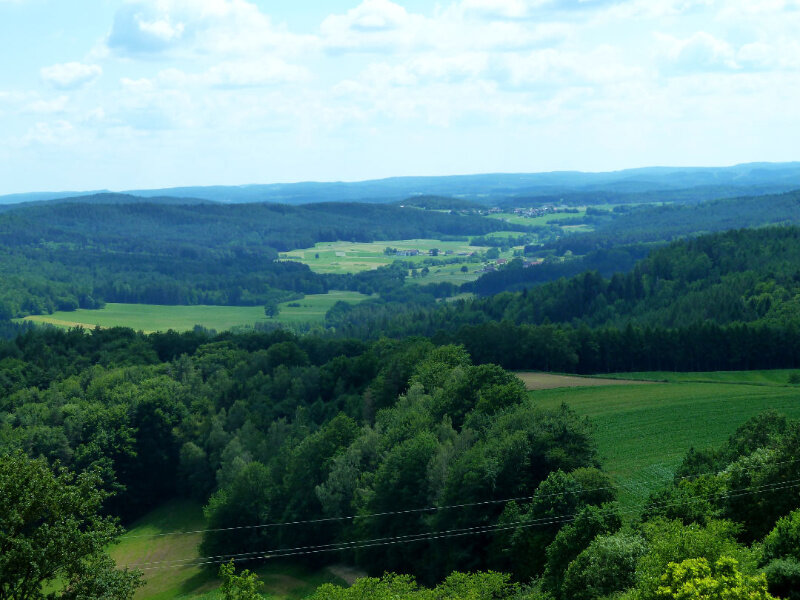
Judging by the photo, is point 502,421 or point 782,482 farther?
point 502,421

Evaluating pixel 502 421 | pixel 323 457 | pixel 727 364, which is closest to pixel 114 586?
pixel 502 421

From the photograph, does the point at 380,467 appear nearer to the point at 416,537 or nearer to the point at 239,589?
the point at 416,537

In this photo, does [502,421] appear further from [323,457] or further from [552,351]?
→ [552,351]

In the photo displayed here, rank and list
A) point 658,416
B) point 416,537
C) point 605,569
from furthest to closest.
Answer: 1. point 658,416
2. point 416,537
3. point 605,569

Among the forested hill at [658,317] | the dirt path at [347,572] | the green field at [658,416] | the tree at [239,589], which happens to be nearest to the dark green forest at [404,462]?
the forested hill at [658,317]

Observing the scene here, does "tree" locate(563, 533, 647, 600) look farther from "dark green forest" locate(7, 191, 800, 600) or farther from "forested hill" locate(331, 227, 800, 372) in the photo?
"forested hill" locate(331, 227, 800, 372)

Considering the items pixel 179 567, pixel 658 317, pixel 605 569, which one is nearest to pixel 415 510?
pixel 605 569

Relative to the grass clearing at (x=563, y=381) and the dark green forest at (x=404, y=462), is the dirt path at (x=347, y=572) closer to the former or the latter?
the dark green forest at (x=404, y=462)
